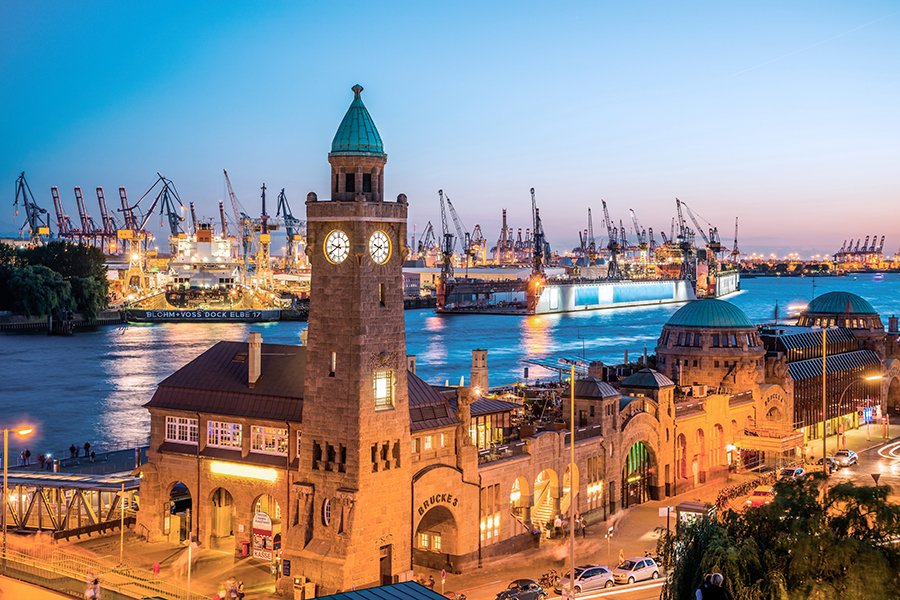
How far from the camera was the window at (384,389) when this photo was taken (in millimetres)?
39031

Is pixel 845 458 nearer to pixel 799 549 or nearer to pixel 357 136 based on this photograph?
pixel 799 549

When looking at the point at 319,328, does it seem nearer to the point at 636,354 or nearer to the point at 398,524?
the point at 398,524

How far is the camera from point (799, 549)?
2778 cm

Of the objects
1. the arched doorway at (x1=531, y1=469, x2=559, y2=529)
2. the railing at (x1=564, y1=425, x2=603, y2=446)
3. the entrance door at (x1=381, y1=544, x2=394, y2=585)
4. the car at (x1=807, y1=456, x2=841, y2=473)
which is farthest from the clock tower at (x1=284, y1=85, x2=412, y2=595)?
the car at (x1=807, y1=456, x2=841, y2=473)

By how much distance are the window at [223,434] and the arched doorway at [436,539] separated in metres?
9.43

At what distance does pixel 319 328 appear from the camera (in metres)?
39.0

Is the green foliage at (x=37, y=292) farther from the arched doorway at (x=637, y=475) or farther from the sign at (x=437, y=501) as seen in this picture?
the sign at (x=437, y=501)

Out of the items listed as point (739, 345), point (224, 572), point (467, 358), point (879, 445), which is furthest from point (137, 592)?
point (467, 358)

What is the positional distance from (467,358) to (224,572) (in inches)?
4393

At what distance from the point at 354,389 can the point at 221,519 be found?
11.2 m

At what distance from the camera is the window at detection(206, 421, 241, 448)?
43344mm

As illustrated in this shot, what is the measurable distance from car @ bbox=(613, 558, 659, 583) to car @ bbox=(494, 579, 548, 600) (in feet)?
12.8

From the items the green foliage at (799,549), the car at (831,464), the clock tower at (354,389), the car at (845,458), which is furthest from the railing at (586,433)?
the car at (845,458)

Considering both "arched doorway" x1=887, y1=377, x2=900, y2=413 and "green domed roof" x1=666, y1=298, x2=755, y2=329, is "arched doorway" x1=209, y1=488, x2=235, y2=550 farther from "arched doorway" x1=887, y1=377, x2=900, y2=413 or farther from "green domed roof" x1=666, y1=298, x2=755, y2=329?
"arched doorway" x1=887, y1=377, x2=900, y2=413
